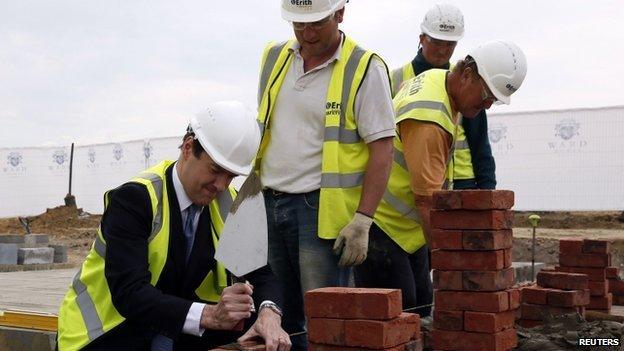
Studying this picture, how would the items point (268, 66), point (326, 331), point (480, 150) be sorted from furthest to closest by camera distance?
point (480, 150), point (268, 66), point (326, 331)

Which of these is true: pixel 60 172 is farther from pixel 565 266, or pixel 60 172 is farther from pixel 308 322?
pixel 308 322

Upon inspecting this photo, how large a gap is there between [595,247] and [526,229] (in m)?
11.4

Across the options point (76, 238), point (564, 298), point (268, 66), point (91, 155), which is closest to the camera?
point (268, 66)

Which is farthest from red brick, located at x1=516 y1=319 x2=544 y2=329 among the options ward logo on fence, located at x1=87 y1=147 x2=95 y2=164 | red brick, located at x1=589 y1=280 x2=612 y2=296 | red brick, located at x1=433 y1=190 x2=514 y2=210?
ward logo on fence, located at x1=87 y1=147 x2=95 y2=164

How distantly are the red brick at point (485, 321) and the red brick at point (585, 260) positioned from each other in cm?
183

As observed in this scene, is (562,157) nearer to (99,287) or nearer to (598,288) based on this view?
(598,288)

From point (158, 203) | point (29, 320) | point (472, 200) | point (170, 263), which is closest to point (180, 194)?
point (158, 203)

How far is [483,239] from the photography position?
3.74 m

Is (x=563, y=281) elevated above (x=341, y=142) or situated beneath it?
situated beneath

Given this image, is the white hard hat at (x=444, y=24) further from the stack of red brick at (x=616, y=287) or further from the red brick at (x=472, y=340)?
the stack of red brick at (x=616, y=287)

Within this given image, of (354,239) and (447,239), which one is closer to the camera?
(354,239)

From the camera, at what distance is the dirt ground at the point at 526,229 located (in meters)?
14.0

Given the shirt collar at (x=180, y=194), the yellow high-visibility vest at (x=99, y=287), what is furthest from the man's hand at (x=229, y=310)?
the shirt collar at (x=180, y=194)

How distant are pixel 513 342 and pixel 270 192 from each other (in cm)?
135
